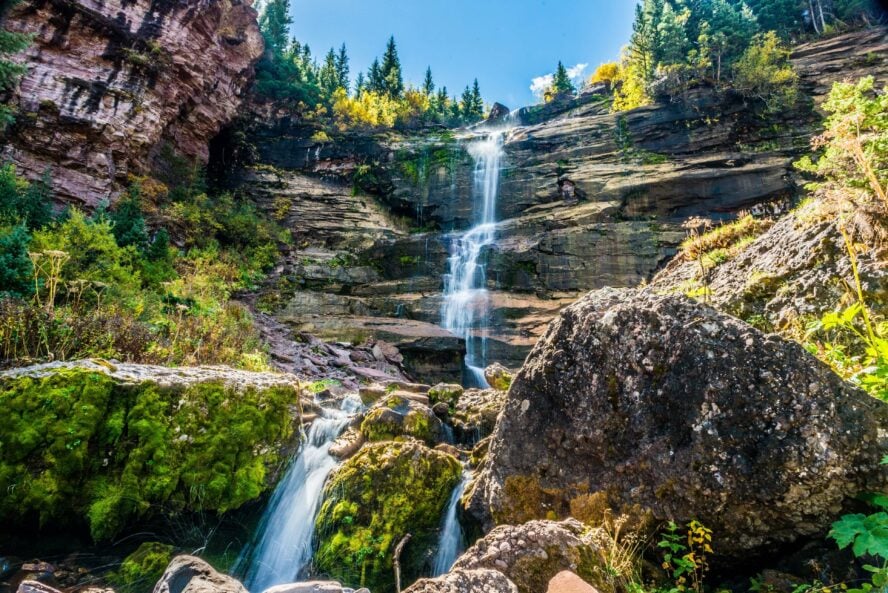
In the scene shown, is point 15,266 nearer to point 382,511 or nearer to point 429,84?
point 382,511

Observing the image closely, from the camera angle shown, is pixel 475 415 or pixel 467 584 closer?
pixel 467 584

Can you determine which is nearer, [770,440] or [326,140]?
[770,440]

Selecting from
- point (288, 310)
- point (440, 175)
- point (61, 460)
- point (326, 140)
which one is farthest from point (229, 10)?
point (61, 460)

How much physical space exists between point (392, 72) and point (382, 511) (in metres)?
49.9

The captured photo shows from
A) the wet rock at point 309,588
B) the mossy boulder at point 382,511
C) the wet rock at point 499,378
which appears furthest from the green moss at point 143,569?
the wet rock at point 499,378

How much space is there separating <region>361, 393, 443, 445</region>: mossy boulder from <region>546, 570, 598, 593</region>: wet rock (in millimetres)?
3892

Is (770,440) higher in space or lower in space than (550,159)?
lower

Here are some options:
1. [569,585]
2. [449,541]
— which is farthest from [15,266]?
[569,585]

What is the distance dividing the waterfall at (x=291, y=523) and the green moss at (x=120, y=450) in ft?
1.15

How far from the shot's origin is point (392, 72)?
4597 centimetres

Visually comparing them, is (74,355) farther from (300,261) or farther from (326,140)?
(326,140)

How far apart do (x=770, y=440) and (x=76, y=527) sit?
6521 millimetres

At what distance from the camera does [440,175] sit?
2742cm

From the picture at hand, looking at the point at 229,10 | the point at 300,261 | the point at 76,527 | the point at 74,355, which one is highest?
the point at 229,10
